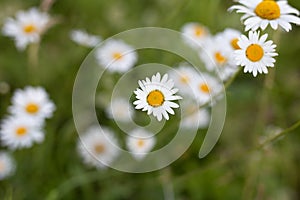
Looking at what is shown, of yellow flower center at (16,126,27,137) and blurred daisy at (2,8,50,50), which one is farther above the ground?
blurred daisy at (2,8,50,50)

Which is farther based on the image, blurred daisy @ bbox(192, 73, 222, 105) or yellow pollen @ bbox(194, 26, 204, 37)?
yellow pollen @ bbox(194, 26, 204, 37)

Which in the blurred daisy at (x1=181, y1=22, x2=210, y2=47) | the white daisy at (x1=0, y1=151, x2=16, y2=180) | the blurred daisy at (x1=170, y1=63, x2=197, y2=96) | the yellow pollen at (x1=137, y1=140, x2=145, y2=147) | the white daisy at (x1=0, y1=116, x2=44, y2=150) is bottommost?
the white daisy at (x1=0, y1=151, x2=16, y2=180)

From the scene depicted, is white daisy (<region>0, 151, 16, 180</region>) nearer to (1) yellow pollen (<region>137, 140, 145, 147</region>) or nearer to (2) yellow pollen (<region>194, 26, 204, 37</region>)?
(1) yellow pollen (<region>137, 140, 145, 147</region>)

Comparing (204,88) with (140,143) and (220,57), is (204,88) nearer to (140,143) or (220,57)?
(220,57)

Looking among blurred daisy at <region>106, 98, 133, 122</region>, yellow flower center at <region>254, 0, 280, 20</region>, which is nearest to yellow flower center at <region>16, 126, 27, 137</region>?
blurred daisy at <region>106, 98, 133, 122</region>

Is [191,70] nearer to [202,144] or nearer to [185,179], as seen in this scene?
[202,144]

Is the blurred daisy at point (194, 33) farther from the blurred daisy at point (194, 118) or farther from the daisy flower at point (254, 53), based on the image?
the daisy flower at point (254, 53)
